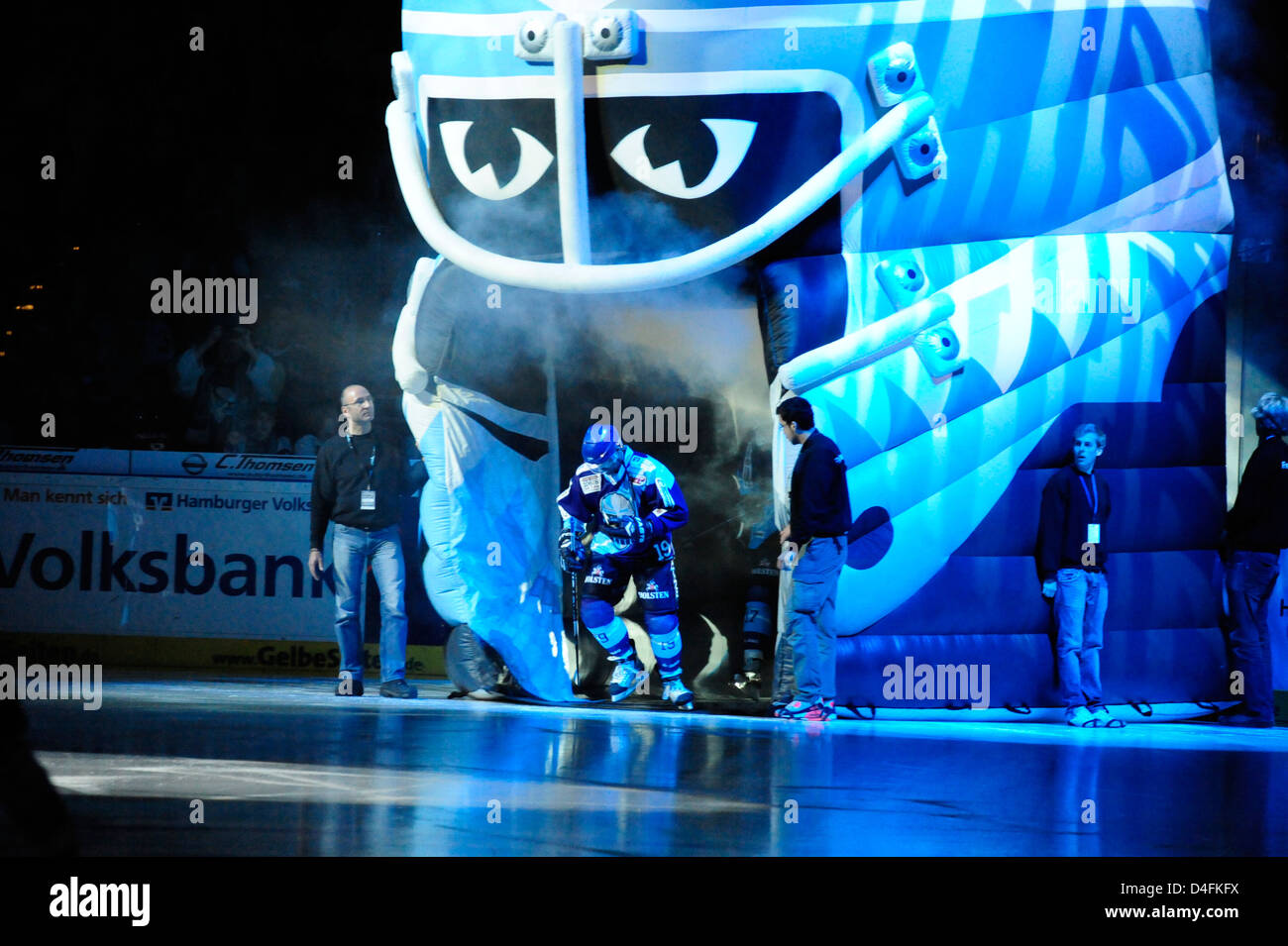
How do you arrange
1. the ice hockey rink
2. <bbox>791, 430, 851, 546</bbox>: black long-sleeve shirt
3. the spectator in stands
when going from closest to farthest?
the ice hockey rink, <bbox>791, 430, 851, 546</bbox>: black long-sleeve shirt, the spectator in stands

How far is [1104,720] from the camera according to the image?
25.2 ft

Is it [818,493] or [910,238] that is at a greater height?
[910,238]

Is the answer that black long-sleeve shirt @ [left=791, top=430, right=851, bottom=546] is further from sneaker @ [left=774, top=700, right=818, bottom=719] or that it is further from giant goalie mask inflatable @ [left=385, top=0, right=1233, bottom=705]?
sneaker @ [left=774, top=700, right=818, bottom=719]

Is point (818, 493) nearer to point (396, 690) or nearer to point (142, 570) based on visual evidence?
point (396, 690)

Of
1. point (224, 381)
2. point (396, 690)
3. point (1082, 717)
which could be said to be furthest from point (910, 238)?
point (224, 381)

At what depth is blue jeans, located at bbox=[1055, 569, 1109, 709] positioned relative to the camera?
25.1 ft

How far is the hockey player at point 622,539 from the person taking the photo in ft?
25.6

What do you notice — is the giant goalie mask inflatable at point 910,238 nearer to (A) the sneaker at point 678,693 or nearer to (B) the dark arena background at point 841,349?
(B) the dark arena background at point 841,349

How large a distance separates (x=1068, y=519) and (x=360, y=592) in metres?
4.04

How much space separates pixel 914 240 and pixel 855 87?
2.89ft

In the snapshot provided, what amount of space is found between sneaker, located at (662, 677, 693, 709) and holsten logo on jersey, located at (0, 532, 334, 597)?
3.28 metres

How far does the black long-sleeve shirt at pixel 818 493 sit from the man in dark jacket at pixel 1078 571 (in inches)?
46.2

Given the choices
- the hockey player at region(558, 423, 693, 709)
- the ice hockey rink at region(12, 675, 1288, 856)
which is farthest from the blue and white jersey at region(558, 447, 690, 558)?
the ice hockey rink at region(12, 675, 1288, 856)

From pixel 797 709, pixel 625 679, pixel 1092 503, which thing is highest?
pixel 1092 503
